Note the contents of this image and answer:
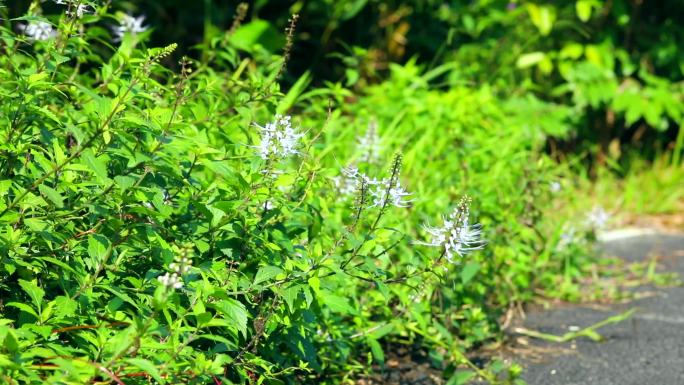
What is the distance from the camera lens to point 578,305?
4434 mm

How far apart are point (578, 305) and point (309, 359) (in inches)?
82.8

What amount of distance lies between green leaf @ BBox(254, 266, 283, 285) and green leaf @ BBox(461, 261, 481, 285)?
3.88 ft

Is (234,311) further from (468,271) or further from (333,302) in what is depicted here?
(468,271)

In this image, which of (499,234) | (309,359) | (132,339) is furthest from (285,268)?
(499,234)

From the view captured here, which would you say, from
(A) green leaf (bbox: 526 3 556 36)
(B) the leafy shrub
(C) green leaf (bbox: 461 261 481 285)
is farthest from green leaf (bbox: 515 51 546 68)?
(B) the leafy shrub

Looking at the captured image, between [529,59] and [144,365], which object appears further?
[529,59]

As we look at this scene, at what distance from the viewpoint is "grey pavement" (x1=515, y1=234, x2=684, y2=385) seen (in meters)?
3.45

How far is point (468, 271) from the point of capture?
351 cm

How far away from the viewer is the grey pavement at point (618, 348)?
3.45m

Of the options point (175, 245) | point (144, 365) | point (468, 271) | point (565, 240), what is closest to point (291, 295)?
point (175, 245)

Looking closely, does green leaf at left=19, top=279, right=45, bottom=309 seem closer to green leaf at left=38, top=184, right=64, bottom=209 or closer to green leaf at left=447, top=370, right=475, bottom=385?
green leaf at left=38, top=184, right=64, bottom=209

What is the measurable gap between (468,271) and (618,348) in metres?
0.71

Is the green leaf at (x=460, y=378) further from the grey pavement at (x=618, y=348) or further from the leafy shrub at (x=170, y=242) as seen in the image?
the grey pavement at (x=618, y=348)

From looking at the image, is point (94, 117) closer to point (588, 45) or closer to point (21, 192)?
point (21, 192)
